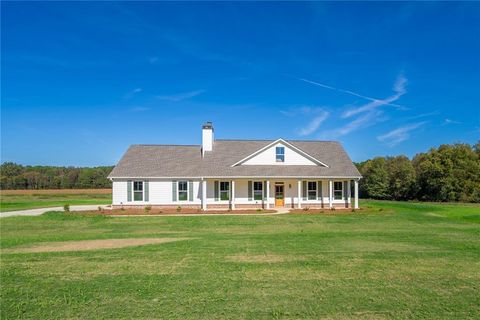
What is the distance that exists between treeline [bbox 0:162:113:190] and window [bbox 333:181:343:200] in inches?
2913

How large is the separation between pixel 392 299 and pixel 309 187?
2143 cm

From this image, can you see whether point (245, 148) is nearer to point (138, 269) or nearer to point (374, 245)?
point (374, 245)

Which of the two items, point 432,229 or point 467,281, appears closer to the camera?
point 467,281

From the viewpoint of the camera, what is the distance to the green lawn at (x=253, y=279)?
5160mm

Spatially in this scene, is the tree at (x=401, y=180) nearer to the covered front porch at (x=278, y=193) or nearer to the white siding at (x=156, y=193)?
the covered front porch at (x=278, y=193)

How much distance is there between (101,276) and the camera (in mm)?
7062

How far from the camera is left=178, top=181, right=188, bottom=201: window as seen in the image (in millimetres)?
26062

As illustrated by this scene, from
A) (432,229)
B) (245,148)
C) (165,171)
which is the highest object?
(245,148)

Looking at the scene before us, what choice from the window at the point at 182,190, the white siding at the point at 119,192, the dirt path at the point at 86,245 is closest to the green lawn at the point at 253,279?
the dirt path at the point at 86,245

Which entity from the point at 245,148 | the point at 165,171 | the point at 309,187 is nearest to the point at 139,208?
the point at 165,171

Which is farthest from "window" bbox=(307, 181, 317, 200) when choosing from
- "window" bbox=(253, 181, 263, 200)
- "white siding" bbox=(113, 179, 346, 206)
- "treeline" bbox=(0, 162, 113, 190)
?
"treeline" bbox=(0, 162, 113, 190)

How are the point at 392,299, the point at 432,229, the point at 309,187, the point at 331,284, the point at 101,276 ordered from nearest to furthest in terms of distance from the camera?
the point at 392,299 < the point at 331,284 < the point at 101,276 < the point at 432,229 < the point at 309,187

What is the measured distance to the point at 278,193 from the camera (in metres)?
26.9

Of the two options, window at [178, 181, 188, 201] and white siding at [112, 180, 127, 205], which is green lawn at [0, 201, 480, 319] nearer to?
white siding at [112, 180, 127, 205]
